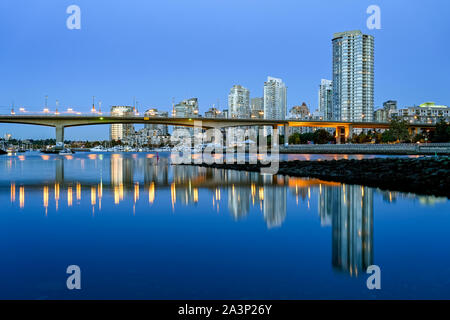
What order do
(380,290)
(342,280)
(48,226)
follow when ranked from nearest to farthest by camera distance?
1. (380,290)
2. (342,280)
3. (48,226)

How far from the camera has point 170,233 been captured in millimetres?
9586

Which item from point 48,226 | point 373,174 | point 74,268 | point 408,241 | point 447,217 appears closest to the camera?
point 74,268

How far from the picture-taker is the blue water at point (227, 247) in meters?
5.75

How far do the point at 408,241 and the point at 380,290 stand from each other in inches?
146

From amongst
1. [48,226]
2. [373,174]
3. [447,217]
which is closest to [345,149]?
[373,174]

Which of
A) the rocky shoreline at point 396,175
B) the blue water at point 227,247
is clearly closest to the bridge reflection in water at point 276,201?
the blue water at point 227,247

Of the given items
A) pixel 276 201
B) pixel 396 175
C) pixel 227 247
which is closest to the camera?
pixel 227 247

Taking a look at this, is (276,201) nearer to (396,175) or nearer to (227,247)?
(227,247)

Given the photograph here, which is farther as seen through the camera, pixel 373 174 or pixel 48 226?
pixel 373 174

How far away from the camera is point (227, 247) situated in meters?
8.20

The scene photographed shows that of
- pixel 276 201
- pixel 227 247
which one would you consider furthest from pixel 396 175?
pixel 227 247

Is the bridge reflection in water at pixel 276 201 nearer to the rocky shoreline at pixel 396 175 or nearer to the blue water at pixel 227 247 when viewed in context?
the blue water at pixel 227 247

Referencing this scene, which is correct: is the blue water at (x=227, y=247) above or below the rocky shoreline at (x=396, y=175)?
below
